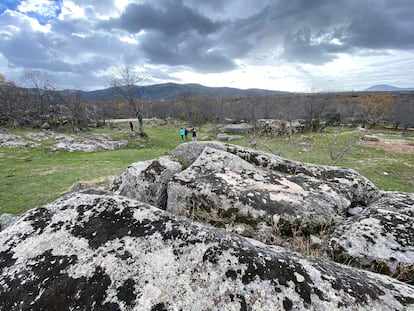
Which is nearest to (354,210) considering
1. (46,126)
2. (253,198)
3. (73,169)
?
(253,198)

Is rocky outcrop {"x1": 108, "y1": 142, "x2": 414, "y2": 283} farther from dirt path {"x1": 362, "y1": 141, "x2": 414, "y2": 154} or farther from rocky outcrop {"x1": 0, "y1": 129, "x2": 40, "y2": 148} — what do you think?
rocky outcrop {"x1": 0, "y1": 129, "x2": 40, "y2": 148}

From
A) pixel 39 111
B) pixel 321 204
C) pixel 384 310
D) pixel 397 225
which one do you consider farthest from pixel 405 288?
pixel 39 111

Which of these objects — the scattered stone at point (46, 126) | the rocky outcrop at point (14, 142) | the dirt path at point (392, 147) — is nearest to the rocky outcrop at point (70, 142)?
the rocky outcrop at point (14, 142)

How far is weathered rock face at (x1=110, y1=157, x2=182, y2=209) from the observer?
14.6 feet

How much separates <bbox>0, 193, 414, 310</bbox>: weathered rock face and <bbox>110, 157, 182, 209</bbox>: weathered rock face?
6.22ft

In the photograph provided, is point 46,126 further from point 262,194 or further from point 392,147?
point 392,147

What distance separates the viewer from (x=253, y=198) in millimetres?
3637

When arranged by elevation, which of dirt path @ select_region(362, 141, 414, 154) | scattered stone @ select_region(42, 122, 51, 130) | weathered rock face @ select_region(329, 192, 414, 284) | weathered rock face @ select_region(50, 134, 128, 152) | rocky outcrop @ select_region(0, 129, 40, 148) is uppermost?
weathered rock face @ select_region(329, 192, 414, 284)

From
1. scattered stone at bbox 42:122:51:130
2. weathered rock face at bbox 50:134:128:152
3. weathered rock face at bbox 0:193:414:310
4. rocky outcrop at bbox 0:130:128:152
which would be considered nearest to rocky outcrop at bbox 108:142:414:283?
weathered rock face at bbox 0:193:414:310

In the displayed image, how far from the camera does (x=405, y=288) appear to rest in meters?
1.90

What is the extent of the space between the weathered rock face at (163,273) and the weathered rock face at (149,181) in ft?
6.22

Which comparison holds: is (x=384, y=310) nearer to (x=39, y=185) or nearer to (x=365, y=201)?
(x=365, y=201)

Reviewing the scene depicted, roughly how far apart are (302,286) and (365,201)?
3.48 m

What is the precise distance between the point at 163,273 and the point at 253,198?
83.2 inches
